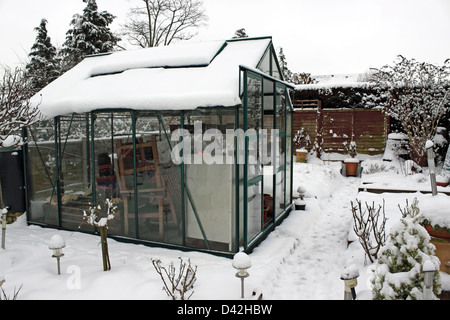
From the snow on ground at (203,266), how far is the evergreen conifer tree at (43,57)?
43.0 feet

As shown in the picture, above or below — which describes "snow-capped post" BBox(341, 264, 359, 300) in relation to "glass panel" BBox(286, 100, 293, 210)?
below

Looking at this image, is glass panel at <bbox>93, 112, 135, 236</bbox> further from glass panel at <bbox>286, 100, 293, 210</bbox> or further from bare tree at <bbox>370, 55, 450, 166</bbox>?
bare tree at <bbox>370, 55, 450, 166</bbox>

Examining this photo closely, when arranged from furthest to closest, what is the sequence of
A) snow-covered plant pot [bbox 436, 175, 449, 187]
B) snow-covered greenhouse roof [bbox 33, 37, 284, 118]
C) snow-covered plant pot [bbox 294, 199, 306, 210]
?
snow-covered plant pot [bbox 436, 175, 449, 187] → snow-covered plant pot [bbox 294, 199, 306, 210] → snow-covered greenhouse roof [bbox 33, 37, 284, 118]

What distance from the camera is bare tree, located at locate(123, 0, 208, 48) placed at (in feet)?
60.9

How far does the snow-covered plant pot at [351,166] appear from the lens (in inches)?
463

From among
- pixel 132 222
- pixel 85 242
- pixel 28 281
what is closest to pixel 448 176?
pixel 132 222

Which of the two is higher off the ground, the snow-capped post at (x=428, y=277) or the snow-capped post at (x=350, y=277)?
the snow-capped post at (x=428, y=277)

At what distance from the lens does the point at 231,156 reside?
189 inches

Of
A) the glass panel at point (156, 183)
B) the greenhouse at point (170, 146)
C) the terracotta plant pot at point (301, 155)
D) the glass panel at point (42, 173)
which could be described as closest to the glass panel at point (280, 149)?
the greenhouse at point (170, 146)

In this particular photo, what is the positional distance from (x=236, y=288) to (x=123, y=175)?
269cm

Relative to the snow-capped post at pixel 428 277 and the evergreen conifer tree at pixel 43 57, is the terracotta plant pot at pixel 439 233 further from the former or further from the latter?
the evergreen conifer tree at pixel 43 57

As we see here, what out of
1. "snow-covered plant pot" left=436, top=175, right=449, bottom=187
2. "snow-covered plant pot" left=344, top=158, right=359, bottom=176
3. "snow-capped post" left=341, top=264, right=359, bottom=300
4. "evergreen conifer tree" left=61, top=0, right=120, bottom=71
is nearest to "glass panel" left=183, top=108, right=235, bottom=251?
"snow-capped post" left=341, top=264, right=359, bottom=300

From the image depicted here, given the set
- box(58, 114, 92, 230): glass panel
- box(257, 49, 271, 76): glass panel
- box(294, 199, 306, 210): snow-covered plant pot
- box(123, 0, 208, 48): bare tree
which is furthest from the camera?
box(123, 0, 208, 48): bare tree

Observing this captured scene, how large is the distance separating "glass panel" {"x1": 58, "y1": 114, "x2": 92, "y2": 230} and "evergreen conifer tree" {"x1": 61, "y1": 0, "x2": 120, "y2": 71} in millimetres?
12096
